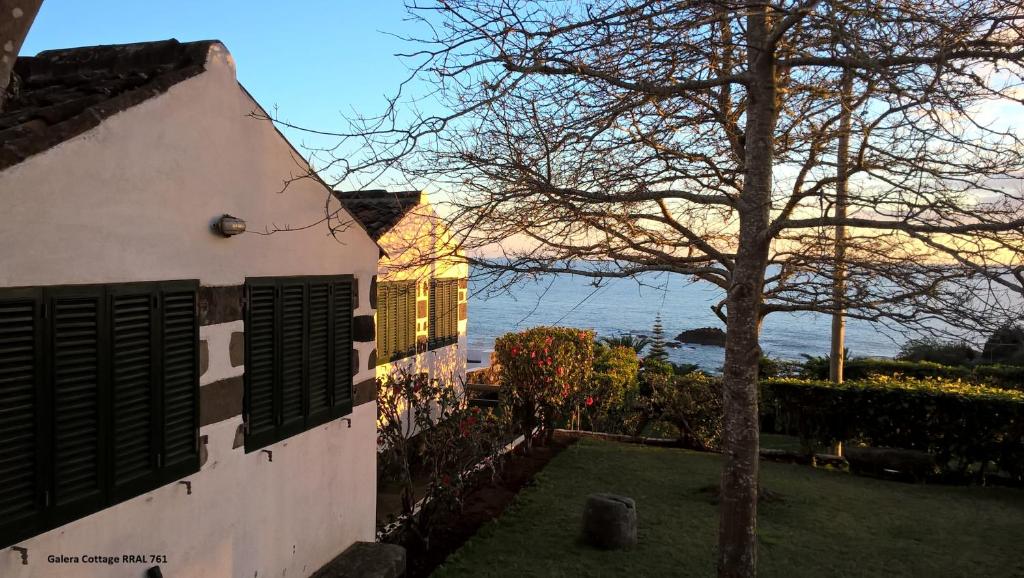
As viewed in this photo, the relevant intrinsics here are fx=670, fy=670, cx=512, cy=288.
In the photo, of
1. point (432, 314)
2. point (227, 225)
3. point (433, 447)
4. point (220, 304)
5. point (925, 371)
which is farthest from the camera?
point (925, 371)

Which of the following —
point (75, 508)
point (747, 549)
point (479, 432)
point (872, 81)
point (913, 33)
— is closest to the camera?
point (75, 508)

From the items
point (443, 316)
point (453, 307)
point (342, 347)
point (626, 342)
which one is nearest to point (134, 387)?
point (342, 347)

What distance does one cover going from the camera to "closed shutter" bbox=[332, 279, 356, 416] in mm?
6371

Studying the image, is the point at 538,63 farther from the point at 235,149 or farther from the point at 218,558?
the point at 218,558

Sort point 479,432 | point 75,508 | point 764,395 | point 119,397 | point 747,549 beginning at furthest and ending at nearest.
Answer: point 764,395, point 479,432, point 747,549, point 119,397, point 75,508

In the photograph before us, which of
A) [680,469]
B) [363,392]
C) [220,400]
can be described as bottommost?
[680,469]

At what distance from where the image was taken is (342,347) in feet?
21.2

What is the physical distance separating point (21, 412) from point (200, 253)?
4.94ft

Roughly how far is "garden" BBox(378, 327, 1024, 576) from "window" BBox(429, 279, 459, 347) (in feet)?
3.15

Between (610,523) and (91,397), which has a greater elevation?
(91,397)

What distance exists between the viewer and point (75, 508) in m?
3.71

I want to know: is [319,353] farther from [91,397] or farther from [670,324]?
[670,324]

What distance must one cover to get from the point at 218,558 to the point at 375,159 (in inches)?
121

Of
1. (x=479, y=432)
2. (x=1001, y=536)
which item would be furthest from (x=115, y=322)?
(x=1001, y=536)
